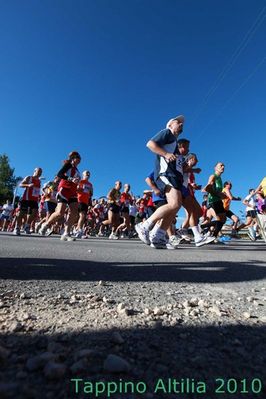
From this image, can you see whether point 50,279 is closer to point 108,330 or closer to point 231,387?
point 108,330

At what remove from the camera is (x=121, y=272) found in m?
3.25

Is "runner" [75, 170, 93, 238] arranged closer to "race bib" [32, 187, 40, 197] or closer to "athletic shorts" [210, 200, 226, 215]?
"race bib" [32, 187, 40, 197]

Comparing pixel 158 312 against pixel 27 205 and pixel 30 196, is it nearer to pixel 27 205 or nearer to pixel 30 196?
pixel 30 196

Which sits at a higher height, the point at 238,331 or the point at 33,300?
the point at 33,300

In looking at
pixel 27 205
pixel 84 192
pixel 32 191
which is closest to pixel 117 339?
pixel 32 191

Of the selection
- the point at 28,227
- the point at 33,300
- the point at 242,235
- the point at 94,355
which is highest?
the point at 242,235

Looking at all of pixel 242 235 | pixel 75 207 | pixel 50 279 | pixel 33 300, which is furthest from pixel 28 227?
pixel 242 235

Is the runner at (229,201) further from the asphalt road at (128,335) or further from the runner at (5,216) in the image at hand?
the runner at (5,216)

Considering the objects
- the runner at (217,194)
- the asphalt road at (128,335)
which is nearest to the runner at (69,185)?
the runner at (217,194)

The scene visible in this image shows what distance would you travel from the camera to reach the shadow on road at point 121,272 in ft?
9.42

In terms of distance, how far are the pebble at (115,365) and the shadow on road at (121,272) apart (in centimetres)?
168

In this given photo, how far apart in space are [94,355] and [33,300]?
37.2 inches

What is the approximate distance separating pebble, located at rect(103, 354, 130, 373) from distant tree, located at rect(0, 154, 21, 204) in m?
53.7

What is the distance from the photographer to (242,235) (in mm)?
22672
